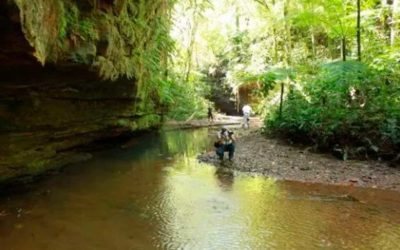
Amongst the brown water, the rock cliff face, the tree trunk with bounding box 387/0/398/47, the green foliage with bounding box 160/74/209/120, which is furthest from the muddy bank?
the green foliage with bounding box 160/74/209/120

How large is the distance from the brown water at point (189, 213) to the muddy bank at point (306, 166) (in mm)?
596

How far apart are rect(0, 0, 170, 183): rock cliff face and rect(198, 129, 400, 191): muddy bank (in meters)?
3.56

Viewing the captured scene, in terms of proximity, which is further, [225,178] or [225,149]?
[225,149]

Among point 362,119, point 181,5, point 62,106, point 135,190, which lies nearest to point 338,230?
point 135,190

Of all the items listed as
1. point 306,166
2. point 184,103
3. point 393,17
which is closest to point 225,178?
point 306,166

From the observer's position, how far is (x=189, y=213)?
313 inches

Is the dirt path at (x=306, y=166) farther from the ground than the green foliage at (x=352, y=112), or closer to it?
closer to it

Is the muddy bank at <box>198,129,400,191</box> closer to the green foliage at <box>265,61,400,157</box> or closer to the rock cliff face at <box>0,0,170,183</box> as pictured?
the green foliage at <box>265,61,400,157</box>

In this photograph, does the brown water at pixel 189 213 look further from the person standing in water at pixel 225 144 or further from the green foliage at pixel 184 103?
the green foliage at pixel 184 103

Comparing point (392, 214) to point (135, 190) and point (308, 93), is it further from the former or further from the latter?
point (308, 93)

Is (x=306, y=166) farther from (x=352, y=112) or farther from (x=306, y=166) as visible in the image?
(x=352, y=112)

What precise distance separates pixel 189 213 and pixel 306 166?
4.77 metres

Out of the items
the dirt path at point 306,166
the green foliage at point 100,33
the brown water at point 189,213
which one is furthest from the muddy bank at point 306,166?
the green foliage at point 100,33

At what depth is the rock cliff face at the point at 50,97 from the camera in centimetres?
640
